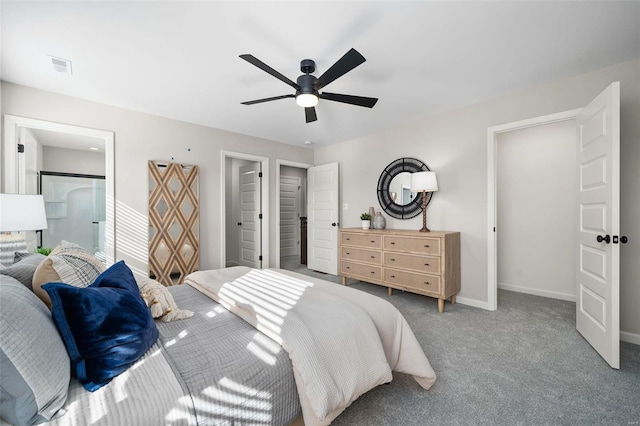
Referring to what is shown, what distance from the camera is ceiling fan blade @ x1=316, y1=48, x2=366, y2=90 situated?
5.62 feet

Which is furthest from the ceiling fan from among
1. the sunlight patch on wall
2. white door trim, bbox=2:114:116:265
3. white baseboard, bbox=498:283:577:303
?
white baseboard, bbox=498:283:577:303

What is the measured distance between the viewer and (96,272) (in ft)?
4.67

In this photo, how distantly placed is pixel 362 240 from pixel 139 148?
3.21 m

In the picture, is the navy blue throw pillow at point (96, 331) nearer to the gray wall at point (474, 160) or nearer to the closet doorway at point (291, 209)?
the gray wall at point (474, 160)

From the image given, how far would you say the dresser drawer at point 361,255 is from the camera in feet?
11.9

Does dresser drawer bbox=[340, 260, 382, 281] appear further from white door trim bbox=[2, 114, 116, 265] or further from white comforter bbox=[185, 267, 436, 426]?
white door trim bbox=[2, 114, 116, 265]

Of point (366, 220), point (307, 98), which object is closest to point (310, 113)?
point (307, 98)

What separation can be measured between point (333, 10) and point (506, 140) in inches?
136

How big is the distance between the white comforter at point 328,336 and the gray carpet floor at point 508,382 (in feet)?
0.66

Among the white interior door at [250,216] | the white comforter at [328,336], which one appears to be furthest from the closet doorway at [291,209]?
the white comforter at [328,336]

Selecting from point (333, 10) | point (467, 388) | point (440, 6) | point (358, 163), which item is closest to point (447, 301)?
point (467, 388)

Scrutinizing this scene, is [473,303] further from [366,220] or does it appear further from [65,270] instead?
[65,270]

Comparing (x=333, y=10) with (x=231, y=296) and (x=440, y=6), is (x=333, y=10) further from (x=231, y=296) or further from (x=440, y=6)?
(x=231, y=296)

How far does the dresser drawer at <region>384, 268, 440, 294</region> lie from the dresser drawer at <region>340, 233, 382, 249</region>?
0.38 m
